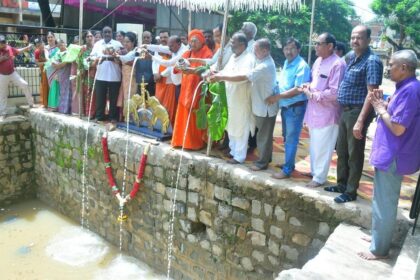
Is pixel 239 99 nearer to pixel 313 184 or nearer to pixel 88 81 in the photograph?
pixel 313 184

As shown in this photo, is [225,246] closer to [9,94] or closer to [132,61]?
[132,61]

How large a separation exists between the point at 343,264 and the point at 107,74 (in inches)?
200

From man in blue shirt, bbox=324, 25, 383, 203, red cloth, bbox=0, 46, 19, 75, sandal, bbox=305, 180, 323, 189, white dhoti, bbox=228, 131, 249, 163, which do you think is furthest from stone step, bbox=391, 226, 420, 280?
red cloth, bbox=0, 46, 19, 75

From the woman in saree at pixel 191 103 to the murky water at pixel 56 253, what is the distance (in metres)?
2.11

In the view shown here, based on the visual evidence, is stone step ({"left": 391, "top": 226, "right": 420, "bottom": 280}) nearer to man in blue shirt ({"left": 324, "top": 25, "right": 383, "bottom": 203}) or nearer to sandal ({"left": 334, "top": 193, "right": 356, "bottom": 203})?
sandal ({"left": 334, "top": 193, "right": 356, "bottom": 203})

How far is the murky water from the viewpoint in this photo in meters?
5.88

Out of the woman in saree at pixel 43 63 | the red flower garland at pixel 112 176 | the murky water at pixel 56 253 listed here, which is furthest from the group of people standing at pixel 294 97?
the murky water at pixel 56 253

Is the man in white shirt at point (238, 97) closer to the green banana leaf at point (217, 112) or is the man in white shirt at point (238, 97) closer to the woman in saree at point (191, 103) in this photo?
the green banana leaf at point (217, 112)

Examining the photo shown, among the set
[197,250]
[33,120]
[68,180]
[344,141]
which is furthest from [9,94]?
[344,141]

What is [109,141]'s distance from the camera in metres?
6.36

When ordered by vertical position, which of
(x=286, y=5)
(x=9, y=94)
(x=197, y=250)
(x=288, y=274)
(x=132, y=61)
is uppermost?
(x=286, y=5)

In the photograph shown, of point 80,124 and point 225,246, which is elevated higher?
point 80,124

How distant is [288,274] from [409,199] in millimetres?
2249

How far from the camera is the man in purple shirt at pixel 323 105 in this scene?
425 centimetres
